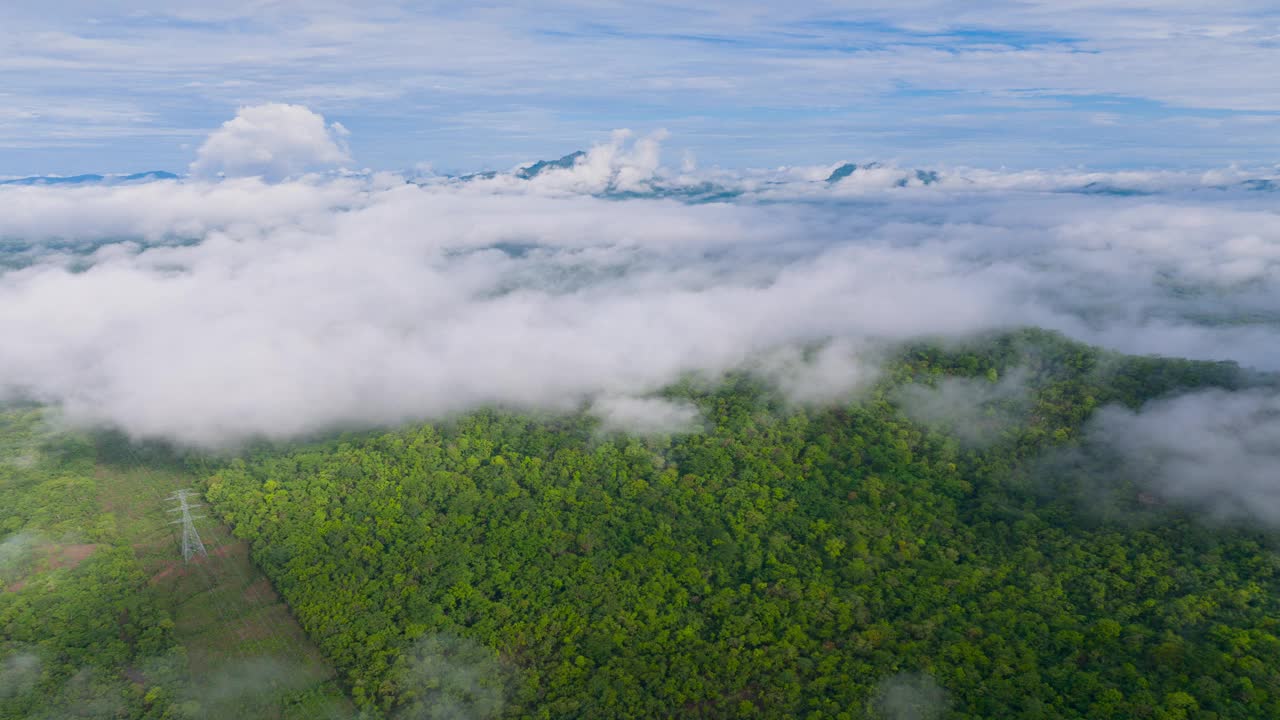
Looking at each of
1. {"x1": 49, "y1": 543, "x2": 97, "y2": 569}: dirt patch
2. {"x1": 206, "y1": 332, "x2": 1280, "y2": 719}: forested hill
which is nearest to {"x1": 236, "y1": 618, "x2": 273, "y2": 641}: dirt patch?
{"x1": 206, "y1": 332, "x2": 1280, "y2": 719}: forested hill

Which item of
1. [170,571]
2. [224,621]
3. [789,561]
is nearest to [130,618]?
[224,621]

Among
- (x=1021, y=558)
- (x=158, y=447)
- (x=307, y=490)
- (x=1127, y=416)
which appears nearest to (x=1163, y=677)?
(x=1021, y=558)

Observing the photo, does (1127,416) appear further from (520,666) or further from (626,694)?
(520,666)

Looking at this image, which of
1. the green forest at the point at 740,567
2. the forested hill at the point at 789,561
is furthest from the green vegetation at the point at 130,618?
the forested hill at the point at 789,561

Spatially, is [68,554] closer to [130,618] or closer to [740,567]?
[130,618]

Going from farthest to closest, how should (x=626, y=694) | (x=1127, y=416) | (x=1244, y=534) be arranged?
(x=1127, y=416), (x=1244, y=534), (x=626, y=694)

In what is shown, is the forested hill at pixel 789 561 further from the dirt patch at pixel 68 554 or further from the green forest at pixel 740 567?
the dirt patch at pixel 68 554
